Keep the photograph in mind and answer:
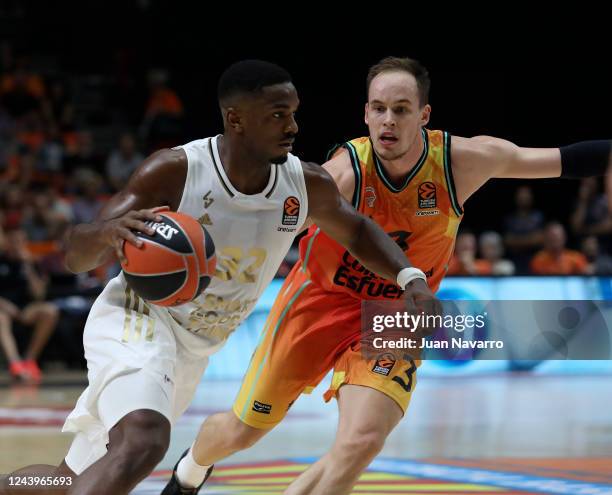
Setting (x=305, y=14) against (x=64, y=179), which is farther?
(x=305, y=14)

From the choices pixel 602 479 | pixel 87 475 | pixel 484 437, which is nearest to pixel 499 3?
pixel 484 437

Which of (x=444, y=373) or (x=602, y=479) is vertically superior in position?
(x=602, y=479)

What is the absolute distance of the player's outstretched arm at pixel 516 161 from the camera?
15.0 ft

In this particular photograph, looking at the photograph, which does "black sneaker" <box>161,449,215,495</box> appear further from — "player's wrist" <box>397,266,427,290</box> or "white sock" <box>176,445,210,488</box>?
"player's wrist" <box>397,266,427,290</box>

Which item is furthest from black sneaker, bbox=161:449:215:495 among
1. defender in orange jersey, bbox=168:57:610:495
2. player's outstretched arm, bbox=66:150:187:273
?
player's outstretched arm, bbox=66:150:187:273

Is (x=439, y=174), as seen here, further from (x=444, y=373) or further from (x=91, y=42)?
(x=91, y=42)

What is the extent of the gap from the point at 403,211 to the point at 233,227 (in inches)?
37.3

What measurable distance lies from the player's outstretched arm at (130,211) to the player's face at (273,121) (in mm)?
279

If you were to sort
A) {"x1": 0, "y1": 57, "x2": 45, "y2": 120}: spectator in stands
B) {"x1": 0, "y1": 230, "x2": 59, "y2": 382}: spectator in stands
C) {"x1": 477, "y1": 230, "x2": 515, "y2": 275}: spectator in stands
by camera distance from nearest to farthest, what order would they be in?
{"x1": 0, "y1": 230, "x2": 59, "y2": 382}: spectator in stands, {"x1": 477, "y1": 230, "x2": 515, "y2": 275}: spectator in stands, {"x1": 0, "y1": 57, "x2": 45, "y2": 120}: spectator in stands

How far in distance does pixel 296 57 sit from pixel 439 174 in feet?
38.3

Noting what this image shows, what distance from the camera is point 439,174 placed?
4.62m

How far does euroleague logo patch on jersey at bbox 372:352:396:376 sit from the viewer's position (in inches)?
173

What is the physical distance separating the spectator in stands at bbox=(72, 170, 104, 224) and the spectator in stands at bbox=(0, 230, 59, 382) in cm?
91

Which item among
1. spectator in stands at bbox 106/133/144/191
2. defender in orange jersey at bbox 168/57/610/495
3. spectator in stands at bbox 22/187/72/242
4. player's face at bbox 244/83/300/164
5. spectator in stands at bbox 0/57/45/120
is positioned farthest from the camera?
spectator in stands at bbox 0/57/45/120
